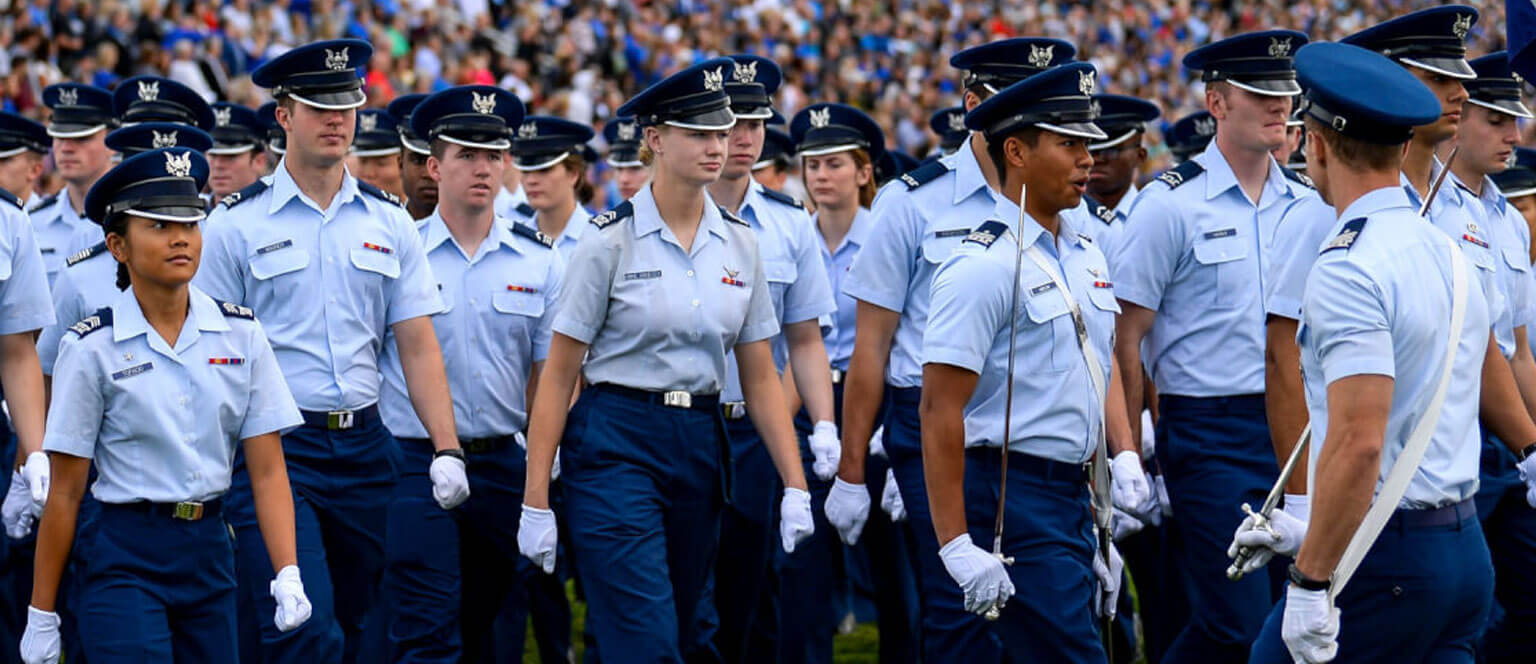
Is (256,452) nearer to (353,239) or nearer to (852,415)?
(353,239)

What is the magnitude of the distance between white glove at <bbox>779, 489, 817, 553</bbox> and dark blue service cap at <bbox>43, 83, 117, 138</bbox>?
170 inches

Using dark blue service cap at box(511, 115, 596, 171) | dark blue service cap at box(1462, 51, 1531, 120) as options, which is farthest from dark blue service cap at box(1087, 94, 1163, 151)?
dark blue service cap at box(511, 115, 596, 171)

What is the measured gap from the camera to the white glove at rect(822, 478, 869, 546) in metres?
6.55

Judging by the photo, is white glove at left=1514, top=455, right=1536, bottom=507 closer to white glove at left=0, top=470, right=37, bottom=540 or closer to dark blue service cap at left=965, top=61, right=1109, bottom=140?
dark blue service cap at left=965, top=61, right=1109, bottom=140

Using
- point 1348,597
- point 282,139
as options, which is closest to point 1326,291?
point 1348,597

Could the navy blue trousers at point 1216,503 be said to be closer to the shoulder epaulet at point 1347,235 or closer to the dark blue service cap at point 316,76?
the shoulder epaulet at point 1347,235

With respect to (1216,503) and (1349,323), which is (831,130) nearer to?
(1216,503)

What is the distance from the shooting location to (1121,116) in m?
8.72

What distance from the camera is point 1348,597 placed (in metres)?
4.53

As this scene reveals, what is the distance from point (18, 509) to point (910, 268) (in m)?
3.20

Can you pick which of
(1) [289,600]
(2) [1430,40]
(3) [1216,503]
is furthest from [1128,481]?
(1) [289,600]

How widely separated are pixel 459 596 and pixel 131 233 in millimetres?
2027

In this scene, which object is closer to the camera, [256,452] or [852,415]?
[256,452]

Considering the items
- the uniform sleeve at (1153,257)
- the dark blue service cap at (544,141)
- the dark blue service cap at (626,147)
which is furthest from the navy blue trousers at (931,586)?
the dark blue service cap at (626,147)
